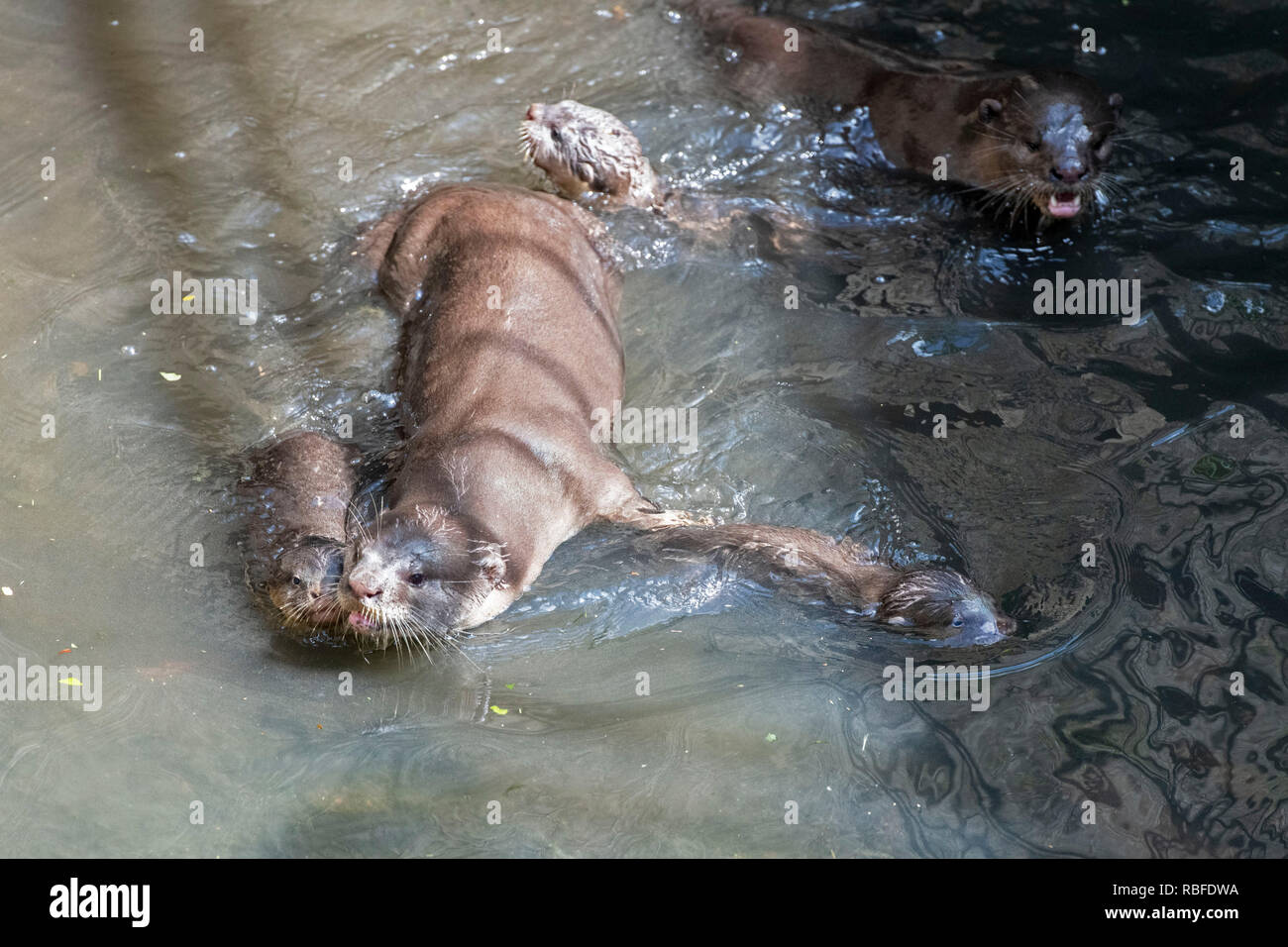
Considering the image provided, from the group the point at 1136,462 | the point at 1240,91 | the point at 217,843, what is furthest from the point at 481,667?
the point at 1240,91

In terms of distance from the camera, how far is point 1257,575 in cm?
335

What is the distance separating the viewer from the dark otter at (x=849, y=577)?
128 inches

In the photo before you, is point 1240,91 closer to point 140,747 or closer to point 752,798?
point 752,798

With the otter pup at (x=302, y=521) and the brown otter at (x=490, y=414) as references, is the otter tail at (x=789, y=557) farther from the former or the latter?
the otter pup at (x=302, y=521)

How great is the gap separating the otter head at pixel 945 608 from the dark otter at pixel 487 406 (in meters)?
0.72

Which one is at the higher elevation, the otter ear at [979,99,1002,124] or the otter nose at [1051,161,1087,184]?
the otter ear at [979,99,1002,124]

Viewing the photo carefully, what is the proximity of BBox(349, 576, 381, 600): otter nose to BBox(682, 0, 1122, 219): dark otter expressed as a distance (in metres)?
2.87

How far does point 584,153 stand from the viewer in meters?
4.47

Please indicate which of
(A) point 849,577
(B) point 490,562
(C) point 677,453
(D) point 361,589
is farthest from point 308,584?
(A) point 849,577

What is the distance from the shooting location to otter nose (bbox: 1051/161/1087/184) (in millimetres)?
4531

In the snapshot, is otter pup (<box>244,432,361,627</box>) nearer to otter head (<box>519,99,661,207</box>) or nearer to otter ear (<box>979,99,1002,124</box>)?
otter head (<box>519,99,661,207</box>)

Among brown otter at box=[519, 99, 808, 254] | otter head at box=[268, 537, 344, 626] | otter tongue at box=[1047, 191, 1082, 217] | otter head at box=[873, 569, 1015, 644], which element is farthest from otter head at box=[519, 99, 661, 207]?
otter head at box=[873, 569, 1015, 644]
